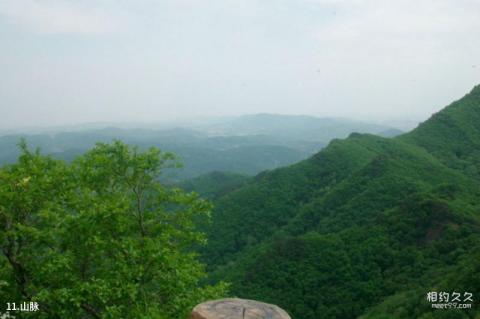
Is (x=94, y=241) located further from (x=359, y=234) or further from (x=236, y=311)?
(x=359, y=234)

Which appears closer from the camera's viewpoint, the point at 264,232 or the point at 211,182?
the point at 264,232

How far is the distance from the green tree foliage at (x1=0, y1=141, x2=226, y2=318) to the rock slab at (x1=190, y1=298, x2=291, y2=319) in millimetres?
3772

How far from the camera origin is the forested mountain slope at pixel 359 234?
37.3 meters

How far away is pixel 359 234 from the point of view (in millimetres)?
47344

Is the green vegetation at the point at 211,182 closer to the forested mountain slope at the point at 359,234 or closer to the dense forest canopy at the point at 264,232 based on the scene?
the dense forest canopy at the point at 264,232

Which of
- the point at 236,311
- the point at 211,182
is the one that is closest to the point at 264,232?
the point at 211,182

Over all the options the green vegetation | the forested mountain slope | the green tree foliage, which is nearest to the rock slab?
the green tree foliage

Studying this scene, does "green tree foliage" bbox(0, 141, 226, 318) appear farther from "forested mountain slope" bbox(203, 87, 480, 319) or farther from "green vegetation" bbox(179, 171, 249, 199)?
"green vegetation" bbox(179, 171, 249, 199)

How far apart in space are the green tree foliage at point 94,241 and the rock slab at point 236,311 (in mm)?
3772

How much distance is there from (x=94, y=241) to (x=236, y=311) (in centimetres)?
579

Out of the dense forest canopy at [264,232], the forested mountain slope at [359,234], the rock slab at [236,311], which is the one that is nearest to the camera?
the rock slab at [236,311]

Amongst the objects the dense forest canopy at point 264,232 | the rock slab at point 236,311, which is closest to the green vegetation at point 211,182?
the dense forest canopy at point 264,232

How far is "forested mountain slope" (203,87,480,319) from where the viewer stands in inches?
1468

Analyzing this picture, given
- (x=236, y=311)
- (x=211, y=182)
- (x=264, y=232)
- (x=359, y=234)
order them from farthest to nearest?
(x=211, y=182) < (x=264, y=232) < (x=359, y=234) < (x=236, y=311)
